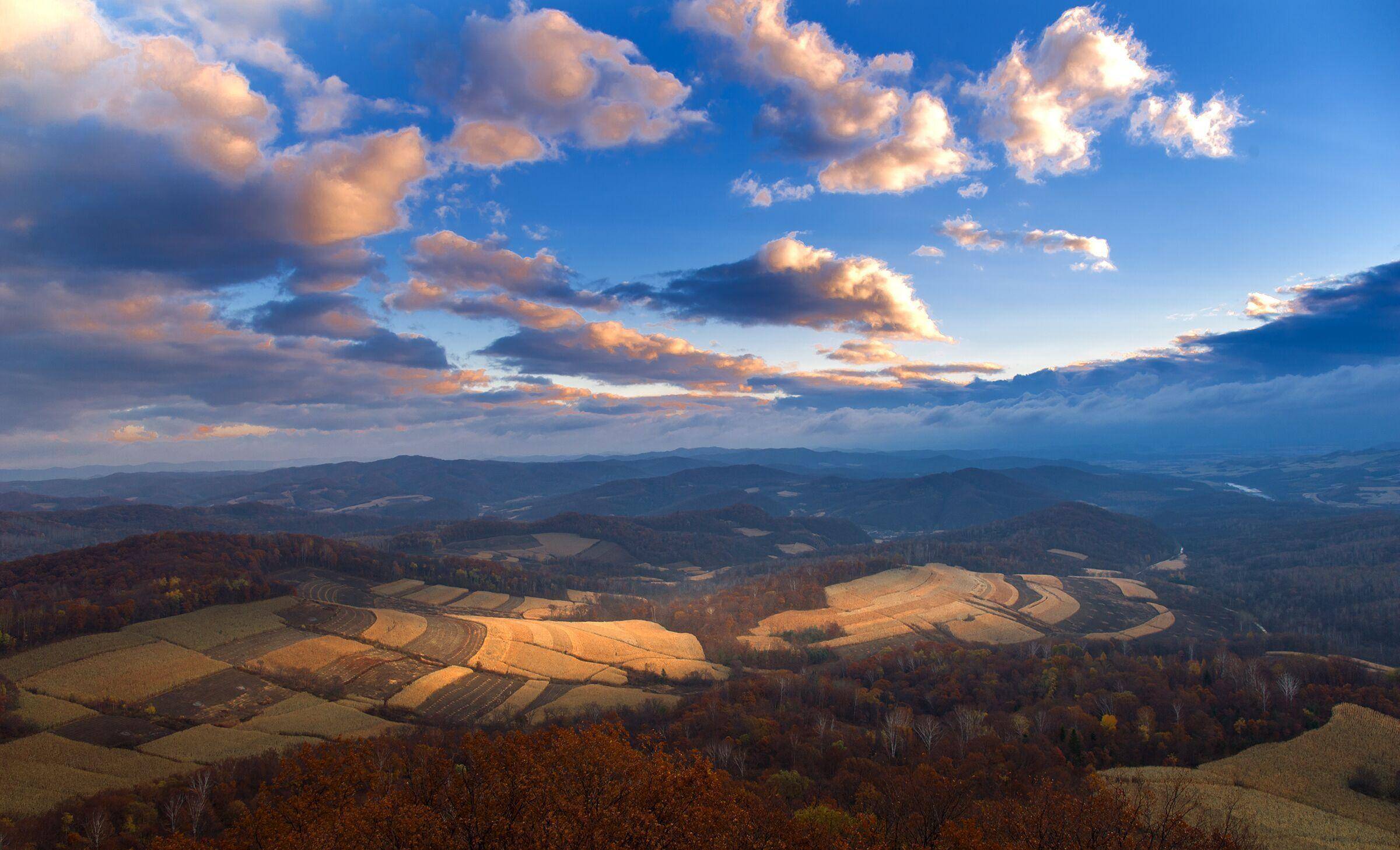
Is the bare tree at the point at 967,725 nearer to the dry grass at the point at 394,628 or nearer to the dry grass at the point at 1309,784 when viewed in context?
the dry grass at the point at 1309,784

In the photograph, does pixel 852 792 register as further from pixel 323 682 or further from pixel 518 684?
pixel 323 682

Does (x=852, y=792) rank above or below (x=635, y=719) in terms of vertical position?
above

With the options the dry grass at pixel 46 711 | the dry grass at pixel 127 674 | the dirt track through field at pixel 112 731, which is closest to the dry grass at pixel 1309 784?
the dirt track through field at pixel 112 731

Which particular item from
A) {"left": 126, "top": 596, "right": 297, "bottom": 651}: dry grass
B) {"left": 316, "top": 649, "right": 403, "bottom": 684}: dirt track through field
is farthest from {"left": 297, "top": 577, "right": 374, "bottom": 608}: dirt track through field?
{"left": 316, "top": 649, "right": 403, "bottom": 684}: dirt track through field

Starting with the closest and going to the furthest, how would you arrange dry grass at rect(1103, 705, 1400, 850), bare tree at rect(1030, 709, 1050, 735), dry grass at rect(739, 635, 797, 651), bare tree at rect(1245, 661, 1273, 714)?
dry grass at rect(1103, 705, 1400, 850)
bare tree at rect(1030, 709, 1050, 735)
bare tree at rect(1245, 661, 1273, 714)
dry grass at rect(739, 635, 797, 651)

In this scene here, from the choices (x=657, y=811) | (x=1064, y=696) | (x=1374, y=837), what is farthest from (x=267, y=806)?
(x=1064, y=696)

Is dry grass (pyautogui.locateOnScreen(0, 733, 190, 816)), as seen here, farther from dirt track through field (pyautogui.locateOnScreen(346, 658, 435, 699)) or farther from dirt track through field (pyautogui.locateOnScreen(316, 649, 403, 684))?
dirt track through field (pyautogui.locateOnScreen(316, 649, 403, 684))
